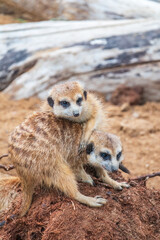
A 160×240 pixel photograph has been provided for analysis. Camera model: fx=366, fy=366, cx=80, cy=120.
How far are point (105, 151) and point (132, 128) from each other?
7.60ft

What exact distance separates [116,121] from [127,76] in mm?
778

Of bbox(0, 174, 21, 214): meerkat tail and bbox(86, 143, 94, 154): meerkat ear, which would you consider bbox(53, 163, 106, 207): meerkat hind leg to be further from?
bbox(0, 174, 21, 214): meerkat tail

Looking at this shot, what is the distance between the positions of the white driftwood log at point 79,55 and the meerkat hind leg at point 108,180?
2739mm

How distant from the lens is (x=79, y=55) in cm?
519

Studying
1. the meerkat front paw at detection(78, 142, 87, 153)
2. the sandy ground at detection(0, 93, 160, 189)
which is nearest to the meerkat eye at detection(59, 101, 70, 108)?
the meerkat front paw at detection(78, 142, 87, 153)

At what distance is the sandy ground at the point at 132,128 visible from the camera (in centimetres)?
413

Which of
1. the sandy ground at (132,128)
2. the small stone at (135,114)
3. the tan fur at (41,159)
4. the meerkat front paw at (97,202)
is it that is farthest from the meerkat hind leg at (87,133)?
the small stone at (135,114)

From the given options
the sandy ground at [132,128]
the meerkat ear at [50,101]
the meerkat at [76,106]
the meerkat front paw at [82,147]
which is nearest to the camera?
the meerkat front paw at [82,147]

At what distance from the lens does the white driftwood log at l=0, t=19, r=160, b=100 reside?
5.14 metres

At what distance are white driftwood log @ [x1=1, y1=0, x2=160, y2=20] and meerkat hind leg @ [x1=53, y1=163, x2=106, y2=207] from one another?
4.34m

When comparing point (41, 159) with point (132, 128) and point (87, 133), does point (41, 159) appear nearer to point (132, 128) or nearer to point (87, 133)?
point (87, 133)

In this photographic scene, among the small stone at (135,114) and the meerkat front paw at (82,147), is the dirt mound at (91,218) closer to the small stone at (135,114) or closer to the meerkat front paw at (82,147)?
the meerkat front paw at (82,147)

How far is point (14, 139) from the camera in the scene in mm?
2408

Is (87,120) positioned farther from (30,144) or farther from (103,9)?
(103,9)
